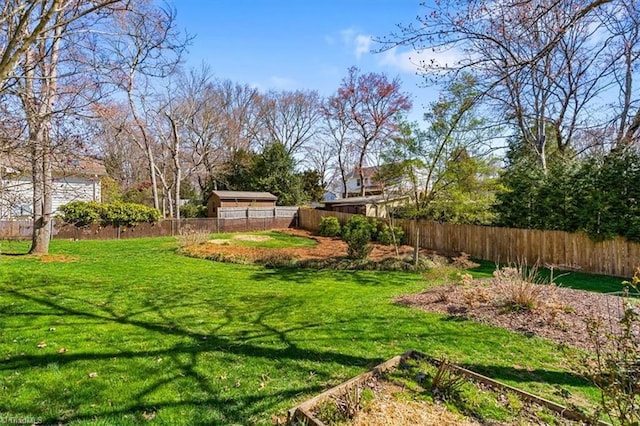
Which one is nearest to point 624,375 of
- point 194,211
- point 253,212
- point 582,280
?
point 582,280

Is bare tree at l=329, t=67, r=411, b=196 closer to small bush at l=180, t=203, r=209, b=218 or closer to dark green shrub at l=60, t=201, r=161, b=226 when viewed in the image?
small bush at l=180, t=203, r=209, b=218

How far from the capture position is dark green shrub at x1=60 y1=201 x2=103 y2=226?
1398 centimetres

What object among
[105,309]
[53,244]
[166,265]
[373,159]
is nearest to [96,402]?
[105,309]

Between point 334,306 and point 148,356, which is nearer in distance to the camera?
point 148,356

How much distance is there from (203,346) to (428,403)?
2.57 meters

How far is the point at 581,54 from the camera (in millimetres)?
11117

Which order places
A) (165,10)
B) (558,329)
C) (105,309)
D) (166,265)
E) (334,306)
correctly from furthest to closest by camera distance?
(166,265), (334,306), (105,309), (558,329), (165,10)

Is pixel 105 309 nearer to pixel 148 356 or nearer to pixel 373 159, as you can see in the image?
pixel 148 356

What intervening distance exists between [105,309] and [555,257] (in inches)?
480

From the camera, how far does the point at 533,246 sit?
440 inches

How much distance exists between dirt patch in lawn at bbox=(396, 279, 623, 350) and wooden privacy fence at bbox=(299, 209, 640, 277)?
7.99 feet

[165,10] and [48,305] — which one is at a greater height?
[165,10]

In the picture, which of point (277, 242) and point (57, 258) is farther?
point (277, 242)

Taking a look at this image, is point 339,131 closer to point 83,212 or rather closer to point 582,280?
point 83,212
